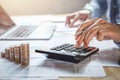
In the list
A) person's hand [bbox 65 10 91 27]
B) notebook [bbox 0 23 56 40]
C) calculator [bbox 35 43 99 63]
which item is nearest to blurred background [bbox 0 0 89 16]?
person's hand [bbox 65 10 91 27]

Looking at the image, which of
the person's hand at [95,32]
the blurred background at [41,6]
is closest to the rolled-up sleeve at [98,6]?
the blurred background at [41,6]

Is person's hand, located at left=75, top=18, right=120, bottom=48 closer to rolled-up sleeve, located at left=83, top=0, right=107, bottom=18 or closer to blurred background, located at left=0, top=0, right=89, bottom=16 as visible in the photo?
rolled-up sleeve, located at left=83, top=0, right=107, bottom=18

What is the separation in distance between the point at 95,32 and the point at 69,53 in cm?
16

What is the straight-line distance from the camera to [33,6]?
6.02 feet

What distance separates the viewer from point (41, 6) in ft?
6.02

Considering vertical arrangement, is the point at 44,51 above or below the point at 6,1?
below

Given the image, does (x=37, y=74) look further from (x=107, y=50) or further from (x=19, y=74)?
(x=107, y=50)

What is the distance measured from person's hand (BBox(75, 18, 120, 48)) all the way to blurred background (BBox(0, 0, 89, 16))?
1.02m

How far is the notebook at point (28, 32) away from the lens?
0.97 meters

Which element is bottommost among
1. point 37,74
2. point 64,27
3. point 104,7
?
point 37,74

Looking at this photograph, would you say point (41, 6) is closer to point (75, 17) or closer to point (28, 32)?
point (75, 17)

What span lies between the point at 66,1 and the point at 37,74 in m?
1.31

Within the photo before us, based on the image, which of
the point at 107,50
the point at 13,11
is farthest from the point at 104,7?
the point at 107,50

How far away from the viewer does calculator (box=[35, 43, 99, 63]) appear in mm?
635
